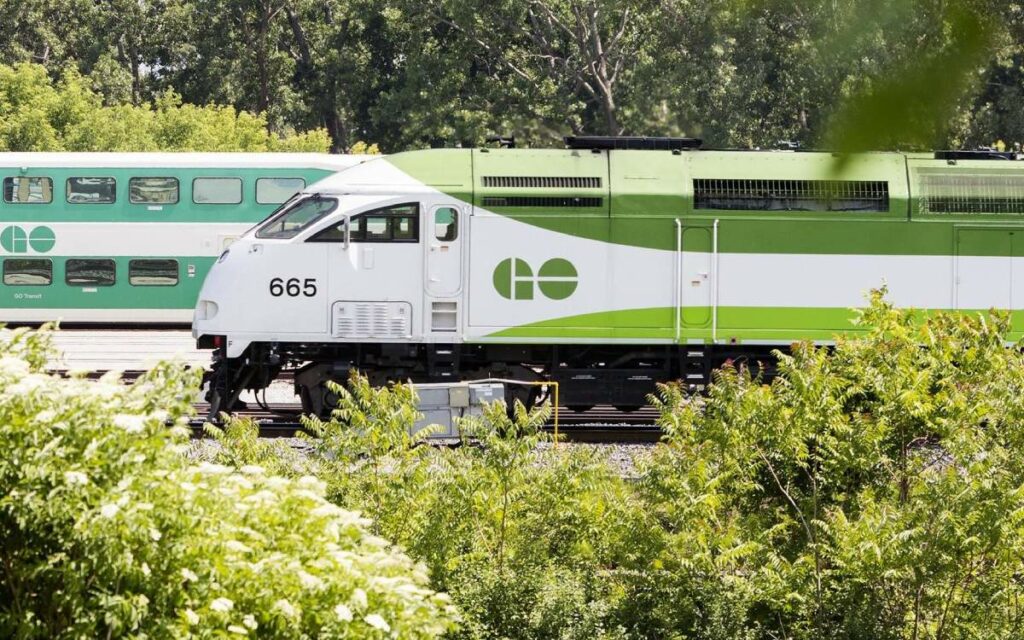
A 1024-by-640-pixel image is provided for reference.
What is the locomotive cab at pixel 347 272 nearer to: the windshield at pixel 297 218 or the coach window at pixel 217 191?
the windshield at pixel 297 218

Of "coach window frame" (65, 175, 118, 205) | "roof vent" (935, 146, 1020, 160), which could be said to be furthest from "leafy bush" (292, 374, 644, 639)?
"coach window frame" (65, 175, 118, 205)

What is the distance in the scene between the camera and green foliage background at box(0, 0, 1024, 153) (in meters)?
2.14

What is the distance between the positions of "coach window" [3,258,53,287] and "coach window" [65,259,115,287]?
40 centimetres

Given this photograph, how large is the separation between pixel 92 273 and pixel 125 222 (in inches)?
47.0

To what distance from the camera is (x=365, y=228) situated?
15789mm

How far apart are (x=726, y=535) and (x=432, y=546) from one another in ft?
6.44

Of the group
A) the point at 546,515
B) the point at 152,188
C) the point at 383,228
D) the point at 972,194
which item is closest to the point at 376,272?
the point at 383,228

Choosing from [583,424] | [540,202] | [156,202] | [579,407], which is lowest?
[583,424]

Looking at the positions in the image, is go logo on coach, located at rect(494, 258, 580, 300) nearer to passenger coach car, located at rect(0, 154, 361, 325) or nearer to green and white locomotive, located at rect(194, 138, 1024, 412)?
green and white locomotive, located at rect(194, 138, 1024, 412)

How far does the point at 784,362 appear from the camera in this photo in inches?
383

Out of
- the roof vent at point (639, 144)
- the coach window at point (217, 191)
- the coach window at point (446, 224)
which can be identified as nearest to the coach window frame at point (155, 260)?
the coach window at point (217, 191)

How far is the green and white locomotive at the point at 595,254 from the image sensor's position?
51.7 ft

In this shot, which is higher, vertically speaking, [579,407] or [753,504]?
[579,407]

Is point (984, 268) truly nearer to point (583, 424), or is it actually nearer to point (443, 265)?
point (583, 424)
